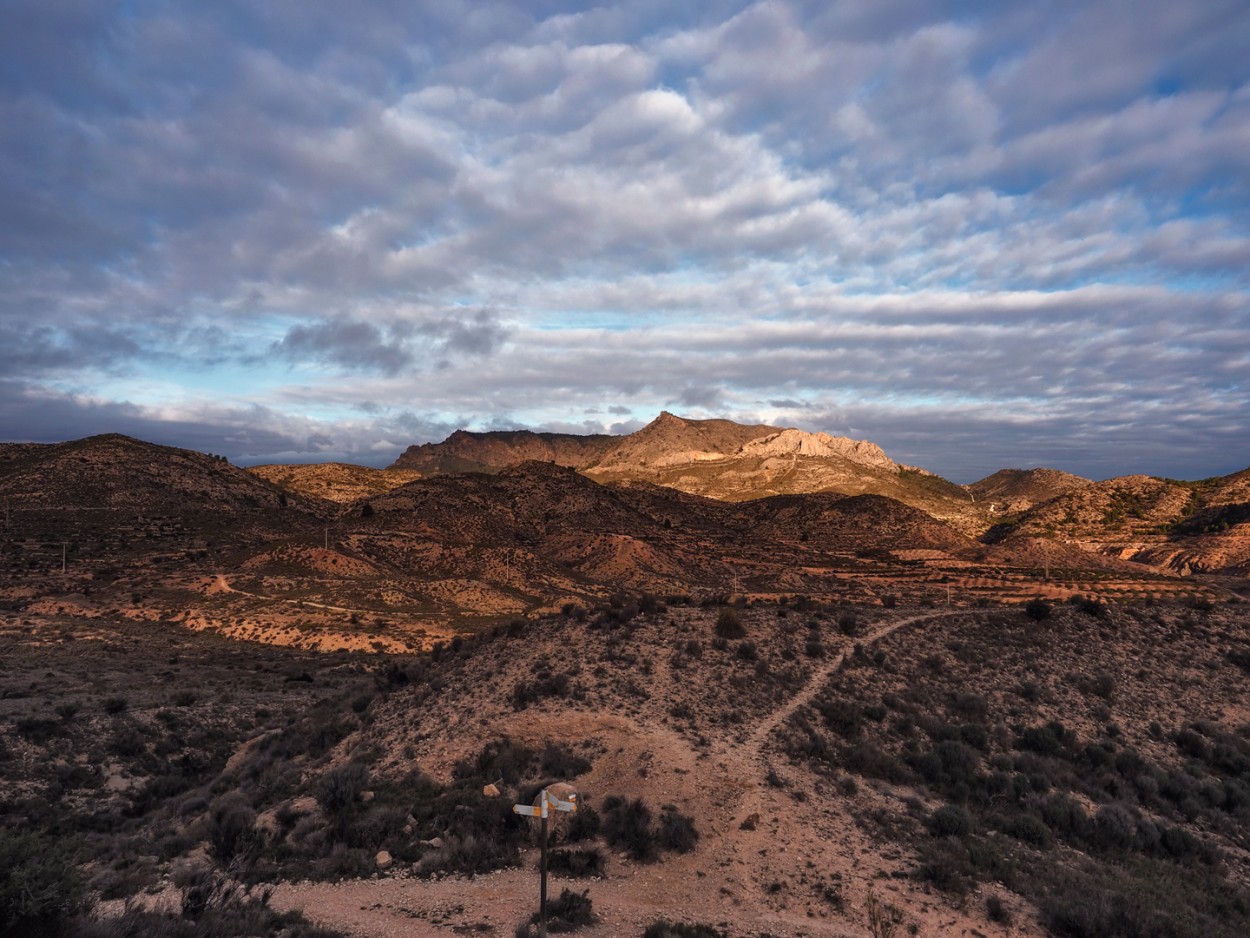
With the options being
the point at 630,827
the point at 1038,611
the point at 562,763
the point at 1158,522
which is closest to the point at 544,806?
the point at 630,827

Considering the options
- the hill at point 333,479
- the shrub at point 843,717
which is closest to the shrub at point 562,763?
the shrub at point 843,717

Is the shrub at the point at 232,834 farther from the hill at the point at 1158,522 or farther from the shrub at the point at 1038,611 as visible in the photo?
the hill at the point at 1158,522

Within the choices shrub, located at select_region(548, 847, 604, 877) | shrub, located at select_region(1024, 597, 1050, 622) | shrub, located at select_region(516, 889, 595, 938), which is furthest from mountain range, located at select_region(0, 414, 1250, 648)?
shrub, located at select_region(516, 889, 595, 938)

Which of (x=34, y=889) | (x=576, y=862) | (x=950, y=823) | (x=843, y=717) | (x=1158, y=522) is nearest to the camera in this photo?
(x=34, y=889)

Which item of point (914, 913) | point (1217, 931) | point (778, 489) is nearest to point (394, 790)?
point (914, 913)

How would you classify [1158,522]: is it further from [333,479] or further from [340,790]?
[333,479]

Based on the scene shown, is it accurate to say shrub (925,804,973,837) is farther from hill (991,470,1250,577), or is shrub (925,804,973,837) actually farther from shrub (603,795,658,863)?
hill (991,470,1250,577)

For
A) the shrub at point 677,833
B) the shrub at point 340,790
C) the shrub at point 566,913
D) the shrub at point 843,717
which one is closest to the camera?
the shrub at point 566,913

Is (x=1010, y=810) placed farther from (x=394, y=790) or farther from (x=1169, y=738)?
(x=394, y=790)

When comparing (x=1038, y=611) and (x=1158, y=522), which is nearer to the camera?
(x=1038, y=611)
